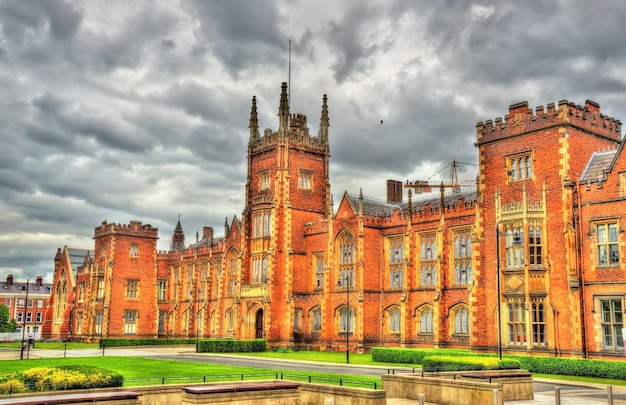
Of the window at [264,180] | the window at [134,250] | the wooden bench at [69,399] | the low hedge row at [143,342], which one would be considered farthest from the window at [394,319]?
the window at [134,250]

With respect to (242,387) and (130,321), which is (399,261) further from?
(130,321)

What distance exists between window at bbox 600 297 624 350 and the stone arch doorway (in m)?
35.5

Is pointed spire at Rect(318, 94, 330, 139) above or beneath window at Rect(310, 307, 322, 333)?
above

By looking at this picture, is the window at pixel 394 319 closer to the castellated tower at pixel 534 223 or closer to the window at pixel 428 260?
the window at pixel 428 260

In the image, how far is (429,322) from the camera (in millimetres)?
51594

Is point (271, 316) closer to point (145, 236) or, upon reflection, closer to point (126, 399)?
point (145, 236)

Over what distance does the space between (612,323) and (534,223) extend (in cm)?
699

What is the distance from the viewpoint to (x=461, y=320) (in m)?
48.9

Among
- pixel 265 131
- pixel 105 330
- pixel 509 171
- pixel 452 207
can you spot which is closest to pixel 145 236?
pixel 105 330

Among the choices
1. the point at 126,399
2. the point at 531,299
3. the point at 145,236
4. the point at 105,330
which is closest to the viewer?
the point at 126,399

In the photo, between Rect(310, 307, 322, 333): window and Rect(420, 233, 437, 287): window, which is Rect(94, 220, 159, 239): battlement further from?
Rect(420, 233, 437, 287): window

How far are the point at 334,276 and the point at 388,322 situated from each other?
6446mm

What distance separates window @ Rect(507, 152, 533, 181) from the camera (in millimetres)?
38844

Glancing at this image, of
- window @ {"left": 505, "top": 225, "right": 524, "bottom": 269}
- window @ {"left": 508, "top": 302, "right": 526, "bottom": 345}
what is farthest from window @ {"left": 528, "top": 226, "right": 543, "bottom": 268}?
window @ {"left": 508, "top": 302, "right": 526, "bottom": 345}
